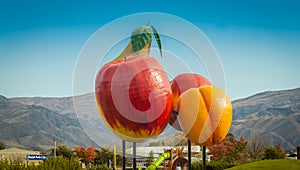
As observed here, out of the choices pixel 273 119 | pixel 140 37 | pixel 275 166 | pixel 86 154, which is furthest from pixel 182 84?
pixel 273 119

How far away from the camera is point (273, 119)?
70.8m

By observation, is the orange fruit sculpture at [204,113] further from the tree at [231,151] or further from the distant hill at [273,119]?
the distant hill at [273,119]

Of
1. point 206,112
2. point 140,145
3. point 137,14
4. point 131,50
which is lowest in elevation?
point 140,145

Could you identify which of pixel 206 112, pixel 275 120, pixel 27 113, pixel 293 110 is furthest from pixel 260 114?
pixel 206 112

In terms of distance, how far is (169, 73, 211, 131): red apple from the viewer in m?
3.36

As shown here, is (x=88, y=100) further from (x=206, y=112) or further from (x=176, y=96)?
(x=206, y=112)

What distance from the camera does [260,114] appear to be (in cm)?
8269

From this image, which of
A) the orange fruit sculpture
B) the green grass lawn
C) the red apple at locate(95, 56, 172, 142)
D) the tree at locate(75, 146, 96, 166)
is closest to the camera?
the red apple at locate(95, 56, 172, 142)

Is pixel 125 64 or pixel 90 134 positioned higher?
pixel 125 64

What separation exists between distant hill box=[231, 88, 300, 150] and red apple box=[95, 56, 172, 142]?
3290cm

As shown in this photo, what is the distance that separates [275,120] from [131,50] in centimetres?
6981

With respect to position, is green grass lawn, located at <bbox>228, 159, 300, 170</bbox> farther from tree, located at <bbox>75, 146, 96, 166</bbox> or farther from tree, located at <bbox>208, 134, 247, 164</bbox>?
tree, located at <bbox>75, 146, 96, 166</bbox>

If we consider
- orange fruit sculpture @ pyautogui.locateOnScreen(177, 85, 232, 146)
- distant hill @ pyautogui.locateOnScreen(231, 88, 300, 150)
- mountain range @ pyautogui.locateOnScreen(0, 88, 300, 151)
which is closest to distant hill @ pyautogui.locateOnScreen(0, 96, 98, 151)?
mountain range @ pyautogui.locateOnScreen(0, 88, 300, 151)

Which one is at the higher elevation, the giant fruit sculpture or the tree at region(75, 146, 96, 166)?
the giant fruit sculpture
